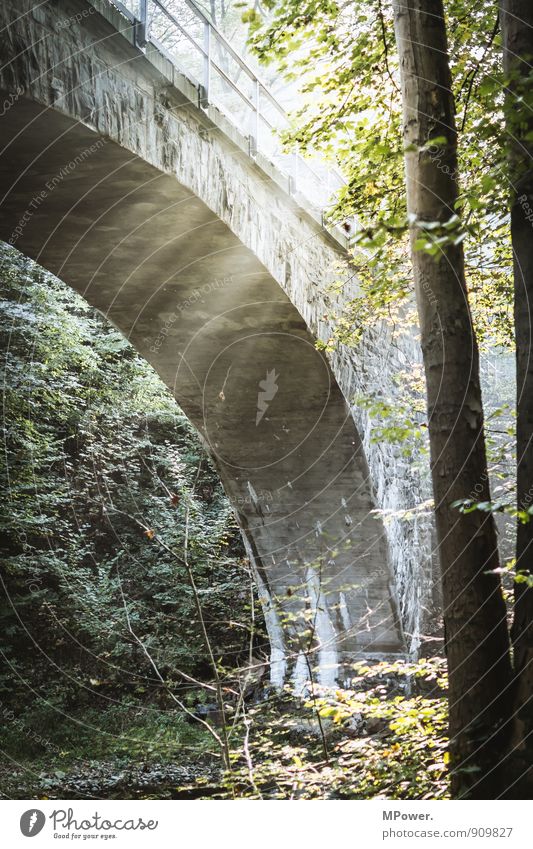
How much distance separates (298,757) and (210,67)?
4121 mm

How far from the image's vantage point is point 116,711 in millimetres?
9078

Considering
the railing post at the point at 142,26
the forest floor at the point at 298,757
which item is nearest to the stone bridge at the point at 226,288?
the railing post at the point at 142,26

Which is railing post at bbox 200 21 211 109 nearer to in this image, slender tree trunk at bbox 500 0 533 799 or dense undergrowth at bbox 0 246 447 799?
slender tree trunk at bbox 500 0 533 799

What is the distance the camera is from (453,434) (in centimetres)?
274

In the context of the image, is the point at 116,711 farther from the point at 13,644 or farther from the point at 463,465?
the point at 463,465

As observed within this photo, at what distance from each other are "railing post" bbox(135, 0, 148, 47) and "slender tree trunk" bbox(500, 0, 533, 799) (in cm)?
176

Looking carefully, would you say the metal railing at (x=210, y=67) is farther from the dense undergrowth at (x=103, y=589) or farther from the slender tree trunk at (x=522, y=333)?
the dense undergrowth at (x=103, y=589)

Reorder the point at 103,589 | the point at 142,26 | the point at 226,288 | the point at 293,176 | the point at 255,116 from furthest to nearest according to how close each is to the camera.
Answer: the point at 103,589, the point at 293,176, the point at 226,288, the point at 255,116, the point at 142,26

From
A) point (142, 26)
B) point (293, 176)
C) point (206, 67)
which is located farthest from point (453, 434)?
point (293, 176)

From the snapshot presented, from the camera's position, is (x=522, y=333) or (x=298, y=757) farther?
(x=298, y=757)

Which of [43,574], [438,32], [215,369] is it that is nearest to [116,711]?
[43,574]

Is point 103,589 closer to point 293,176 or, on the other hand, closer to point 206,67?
point 293,176

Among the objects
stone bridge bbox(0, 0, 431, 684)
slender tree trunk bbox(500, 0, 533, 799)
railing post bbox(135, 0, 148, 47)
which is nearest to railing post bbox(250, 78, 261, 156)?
stone bridge bbox(0, 0, 431, 684)
